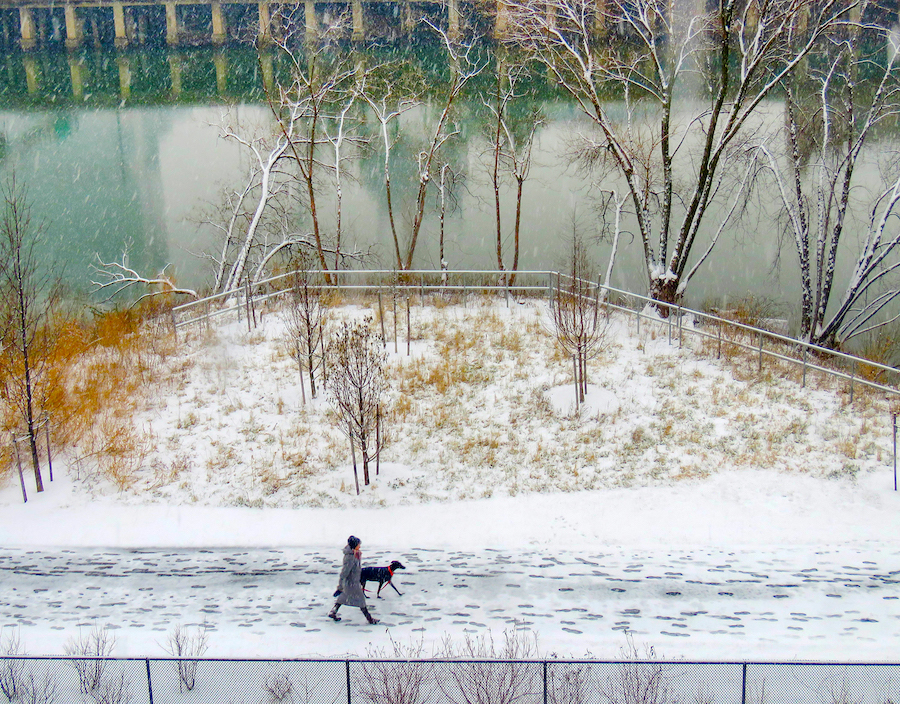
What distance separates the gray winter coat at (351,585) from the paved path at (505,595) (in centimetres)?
37

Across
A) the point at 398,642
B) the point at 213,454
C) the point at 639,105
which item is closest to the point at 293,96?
the point at 639,105

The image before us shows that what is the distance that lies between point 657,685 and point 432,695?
230 cm

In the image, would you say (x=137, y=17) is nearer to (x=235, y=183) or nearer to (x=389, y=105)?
(x=389, y=105)

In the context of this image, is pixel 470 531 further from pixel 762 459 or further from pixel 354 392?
pixel 762 459

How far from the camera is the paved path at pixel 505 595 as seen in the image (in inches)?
367

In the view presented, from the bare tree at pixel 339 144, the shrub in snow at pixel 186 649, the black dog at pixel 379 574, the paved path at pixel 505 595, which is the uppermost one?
the bare tree at pixel 339 144

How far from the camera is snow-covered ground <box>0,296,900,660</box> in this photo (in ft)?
31.6

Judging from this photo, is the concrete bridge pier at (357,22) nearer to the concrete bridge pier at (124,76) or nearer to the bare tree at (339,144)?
the concrete bridge pier at (124,76)

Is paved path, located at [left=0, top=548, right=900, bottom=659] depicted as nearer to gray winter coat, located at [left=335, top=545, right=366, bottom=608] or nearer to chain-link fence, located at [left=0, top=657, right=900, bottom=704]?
gray winter coat, located at [left=335, top=545, right=366, bottom=608]

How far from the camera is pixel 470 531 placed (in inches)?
474

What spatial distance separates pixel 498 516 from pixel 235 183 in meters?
28.9

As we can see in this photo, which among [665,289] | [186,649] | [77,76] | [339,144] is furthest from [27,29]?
[186,649]

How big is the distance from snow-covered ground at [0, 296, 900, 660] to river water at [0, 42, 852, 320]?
14.7 metres

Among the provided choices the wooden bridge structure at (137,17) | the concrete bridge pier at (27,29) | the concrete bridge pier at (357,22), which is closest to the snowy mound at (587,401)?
the wooden bridge structure at (137,17)
